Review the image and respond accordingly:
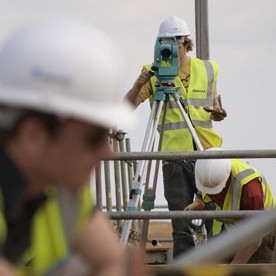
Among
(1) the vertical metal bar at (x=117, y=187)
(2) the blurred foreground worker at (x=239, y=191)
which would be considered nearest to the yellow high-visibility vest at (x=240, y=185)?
(2) the blurred foreground worker at (x=239, y=191)

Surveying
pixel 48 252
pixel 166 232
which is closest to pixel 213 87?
pixel 166 232

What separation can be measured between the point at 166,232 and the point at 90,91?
9368mm

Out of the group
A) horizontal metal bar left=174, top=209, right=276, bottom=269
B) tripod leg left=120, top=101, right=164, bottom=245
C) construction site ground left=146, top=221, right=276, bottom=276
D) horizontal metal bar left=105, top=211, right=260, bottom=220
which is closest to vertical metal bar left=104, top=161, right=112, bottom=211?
construction site ground left=146, top=221, right=276, bottom=276

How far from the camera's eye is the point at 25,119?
3293mm

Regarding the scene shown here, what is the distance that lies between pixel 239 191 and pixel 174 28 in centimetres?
122

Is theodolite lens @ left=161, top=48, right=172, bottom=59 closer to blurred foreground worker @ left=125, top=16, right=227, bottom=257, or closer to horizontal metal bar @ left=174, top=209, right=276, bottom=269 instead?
blurred foreground worker @ left=125, top=16, right=227, bottom=257

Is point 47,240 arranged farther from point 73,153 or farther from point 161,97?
point 161,97

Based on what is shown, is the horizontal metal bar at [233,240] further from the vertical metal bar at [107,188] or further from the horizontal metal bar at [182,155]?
the vertical metal bar at [107,188]

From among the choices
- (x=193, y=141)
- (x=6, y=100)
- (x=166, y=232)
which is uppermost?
(x=6, y=100)

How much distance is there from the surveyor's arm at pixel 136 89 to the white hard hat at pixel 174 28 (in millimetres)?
473

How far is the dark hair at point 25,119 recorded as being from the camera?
328 centimetres

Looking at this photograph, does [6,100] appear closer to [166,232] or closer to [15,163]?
[15,163]

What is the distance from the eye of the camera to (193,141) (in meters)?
9.74

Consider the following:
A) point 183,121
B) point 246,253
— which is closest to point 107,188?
point 183,121
